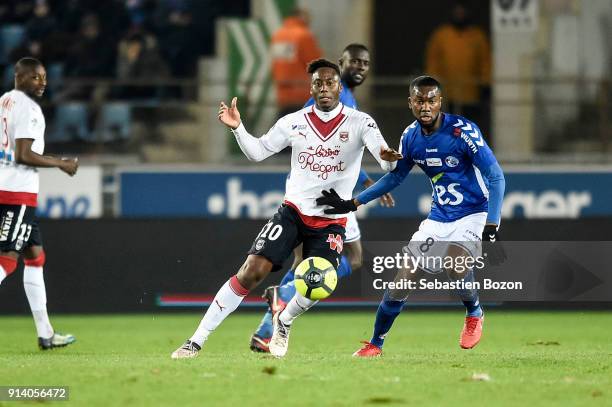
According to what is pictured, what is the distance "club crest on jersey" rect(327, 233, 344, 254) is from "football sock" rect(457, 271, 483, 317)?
3.36 feet

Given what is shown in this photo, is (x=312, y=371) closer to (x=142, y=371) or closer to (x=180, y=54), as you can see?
(x=142, y=371)

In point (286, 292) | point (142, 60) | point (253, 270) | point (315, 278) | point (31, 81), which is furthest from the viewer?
point (142, 60)

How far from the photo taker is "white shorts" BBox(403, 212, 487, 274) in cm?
930

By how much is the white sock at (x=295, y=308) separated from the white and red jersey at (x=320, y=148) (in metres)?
0.62

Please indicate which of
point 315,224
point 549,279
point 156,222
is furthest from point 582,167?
point 315,224

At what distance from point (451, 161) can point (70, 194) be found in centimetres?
809

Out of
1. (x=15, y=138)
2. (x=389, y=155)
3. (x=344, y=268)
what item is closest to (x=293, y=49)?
(x=344, y=268)

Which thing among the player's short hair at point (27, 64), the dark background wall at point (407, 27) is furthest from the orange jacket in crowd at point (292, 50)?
the player's short hair at point (27, 64)

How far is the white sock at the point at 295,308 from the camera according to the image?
8984 mm

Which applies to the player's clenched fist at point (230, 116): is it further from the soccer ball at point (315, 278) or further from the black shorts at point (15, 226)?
the black shorts at point (15, 226)

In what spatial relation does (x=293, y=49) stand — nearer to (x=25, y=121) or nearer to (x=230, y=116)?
(x=25, y=121)

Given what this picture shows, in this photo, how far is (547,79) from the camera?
1708cm

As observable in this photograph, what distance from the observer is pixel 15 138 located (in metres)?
10.0

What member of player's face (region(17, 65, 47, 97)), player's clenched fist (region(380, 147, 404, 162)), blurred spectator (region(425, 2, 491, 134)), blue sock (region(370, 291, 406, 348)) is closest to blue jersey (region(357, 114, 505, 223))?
player's clenched fist (region(380, 147, 404, 162))
